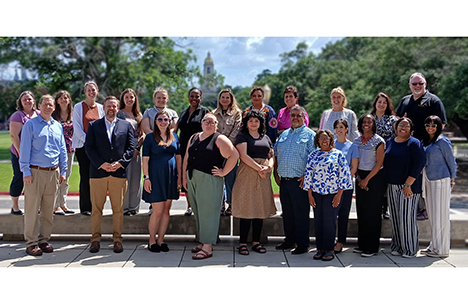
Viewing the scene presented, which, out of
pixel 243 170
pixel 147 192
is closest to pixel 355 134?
pixel 243 170

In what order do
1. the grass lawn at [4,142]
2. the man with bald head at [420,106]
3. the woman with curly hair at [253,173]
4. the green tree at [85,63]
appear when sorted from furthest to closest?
the green tree at [85,63] < the grass lawn at [4,142] < the man with bald head at [420,106] < the woman with curly hair at [253,173]

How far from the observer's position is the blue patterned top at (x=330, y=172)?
5402mm

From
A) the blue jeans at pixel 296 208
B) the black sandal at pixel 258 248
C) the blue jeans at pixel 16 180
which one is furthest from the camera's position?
the blue jeans at pixel 16 180

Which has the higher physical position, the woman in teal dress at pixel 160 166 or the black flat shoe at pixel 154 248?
the woman in teal dress at pixel 160 166

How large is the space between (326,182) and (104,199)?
2933 millimetres

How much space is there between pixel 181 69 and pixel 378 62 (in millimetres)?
10919

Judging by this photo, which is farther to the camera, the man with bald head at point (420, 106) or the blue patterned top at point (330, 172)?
the man with bald head at point (420, 106)

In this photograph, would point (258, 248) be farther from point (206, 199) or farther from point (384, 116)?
point (384, 116)

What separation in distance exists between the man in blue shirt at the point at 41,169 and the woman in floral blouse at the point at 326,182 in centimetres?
331

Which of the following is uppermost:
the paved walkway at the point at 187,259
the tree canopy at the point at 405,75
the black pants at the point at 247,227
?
the tree canopy at the point at 405,75

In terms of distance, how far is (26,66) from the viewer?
72.3 feet

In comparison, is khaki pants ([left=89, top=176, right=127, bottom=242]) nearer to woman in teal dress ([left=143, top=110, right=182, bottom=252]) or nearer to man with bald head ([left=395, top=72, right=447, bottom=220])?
woman in teal dress ([left=143, top=110, right=182, bottom=252])

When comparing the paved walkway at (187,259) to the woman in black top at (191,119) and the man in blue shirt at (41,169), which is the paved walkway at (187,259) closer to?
the man in blue shirt at (41,169)

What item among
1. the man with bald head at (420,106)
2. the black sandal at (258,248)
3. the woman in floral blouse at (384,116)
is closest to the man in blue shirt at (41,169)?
the black sandal at (258,248)
